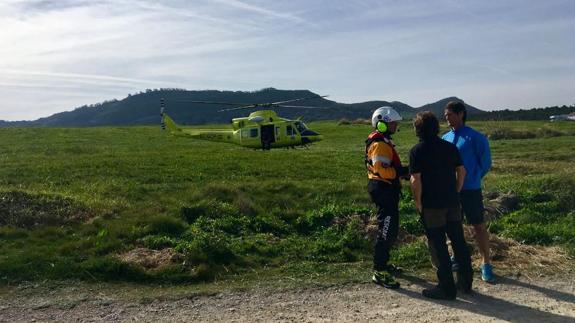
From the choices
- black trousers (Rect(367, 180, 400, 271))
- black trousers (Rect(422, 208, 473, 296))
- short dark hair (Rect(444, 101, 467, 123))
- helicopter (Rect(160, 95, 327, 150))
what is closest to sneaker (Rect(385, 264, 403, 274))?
black trousers (Rect(367, 180, 400, 271))

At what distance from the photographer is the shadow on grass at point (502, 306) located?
5.48 m

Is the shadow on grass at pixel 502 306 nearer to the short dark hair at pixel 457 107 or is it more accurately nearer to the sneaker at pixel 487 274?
the sneaker at pixel 487 274

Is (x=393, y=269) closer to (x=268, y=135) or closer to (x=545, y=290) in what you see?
(x=545, y=290)

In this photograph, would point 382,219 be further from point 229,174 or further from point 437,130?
point 229,174

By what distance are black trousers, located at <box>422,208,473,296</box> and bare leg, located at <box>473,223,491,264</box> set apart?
56cm

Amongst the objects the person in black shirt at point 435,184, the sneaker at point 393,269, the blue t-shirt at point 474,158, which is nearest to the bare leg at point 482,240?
the blue t-shirt at point 474,158

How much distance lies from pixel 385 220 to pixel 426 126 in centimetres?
135

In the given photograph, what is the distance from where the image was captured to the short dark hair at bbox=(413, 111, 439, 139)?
6.18 m

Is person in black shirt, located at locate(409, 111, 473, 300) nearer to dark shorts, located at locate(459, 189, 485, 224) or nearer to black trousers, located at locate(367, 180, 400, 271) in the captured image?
black trousers, located at locate(367, 180, 400, 271)

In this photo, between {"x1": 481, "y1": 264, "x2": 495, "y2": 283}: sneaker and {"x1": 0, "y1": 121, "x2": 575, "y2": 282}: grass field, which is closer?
{"x1": 481, "y1": 264, "x2": 495, "y2": 283}: sneaker

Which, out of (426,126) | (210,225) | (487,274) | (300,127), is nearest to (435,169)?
(426,126)

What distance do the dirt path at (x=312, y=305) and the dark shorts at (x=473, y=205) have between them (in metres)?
0.86

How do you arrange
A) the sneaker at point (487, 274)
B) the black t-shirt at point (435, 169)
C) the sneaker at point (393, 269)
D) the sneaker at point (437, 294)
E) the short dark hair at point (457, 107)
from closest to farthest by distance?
the sneaker at point (437, 294) → the black t-shirt at point (435, 169) → the sneaker at point (487, 274) → the short dark hair at point (457, 107) → the sneaker at point (393, 269)

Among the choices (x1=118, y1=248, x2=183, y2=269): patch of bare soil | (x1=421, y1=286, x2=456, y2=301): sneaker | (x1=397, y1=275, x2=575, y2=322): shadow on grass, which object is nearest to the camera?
(x1=397, y1=275, x2=575, y2=322): shadow on grass
